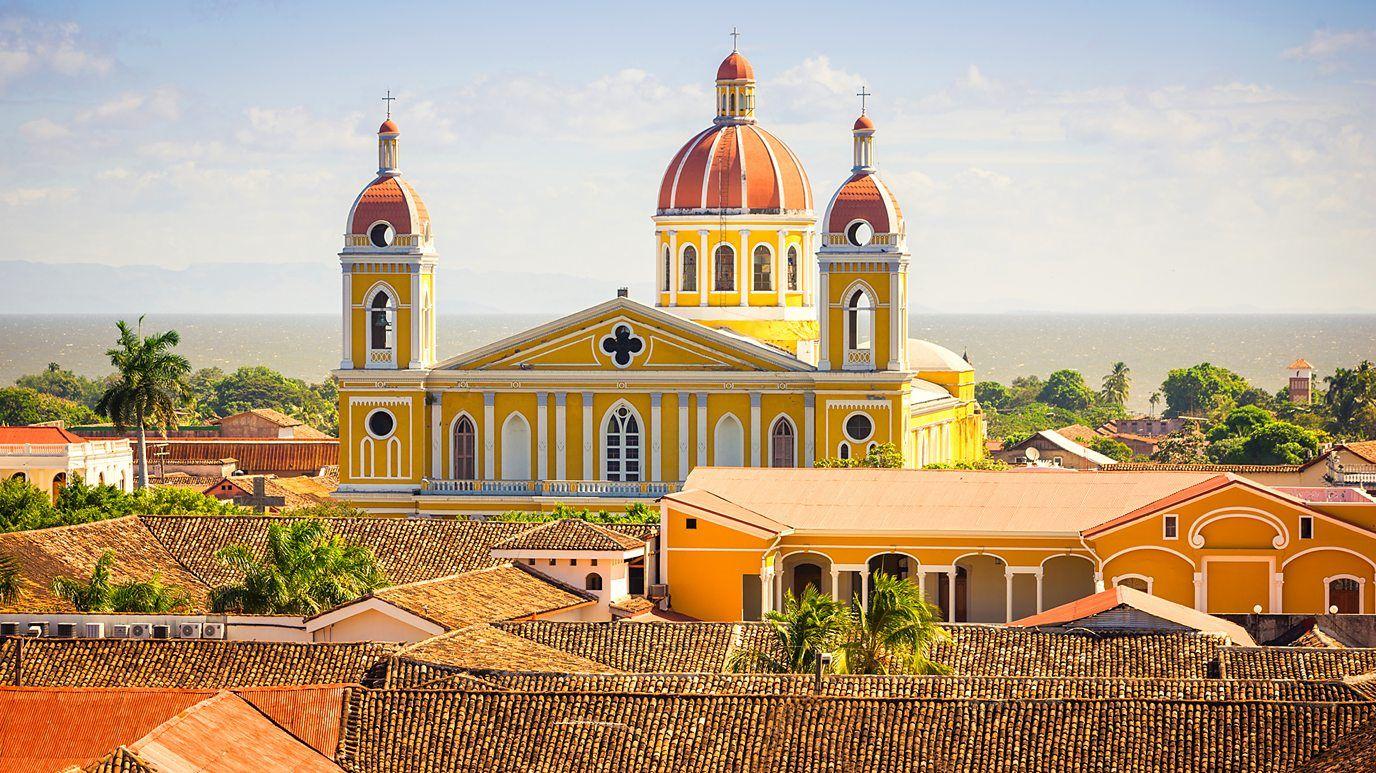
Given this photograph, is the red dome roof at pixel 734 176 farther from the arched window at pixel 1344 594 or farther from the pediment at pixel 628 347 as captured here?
the arched window at pixel 1344 594

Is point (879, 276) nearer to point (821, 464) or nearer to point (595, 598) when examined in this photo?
point (821, 464)

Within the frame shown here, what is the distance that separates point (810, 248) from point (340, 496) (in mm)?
13720

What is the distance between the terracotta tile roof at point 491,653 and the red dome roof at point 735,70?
33.1 m

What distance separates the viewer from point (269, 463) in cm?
9700

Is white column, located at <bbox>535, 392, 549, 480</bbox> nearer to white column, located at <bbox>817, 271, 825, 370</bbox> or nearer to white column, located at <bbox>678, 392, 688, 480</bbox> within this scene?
white column, located at <bbox>678, 392, 688, 480</bbox>

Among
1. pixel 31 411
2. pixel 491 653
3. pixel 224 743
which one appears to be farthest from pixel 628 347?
pixel 31 411

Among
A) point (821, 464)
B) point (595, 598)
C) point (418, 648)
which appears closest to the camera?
point (418, 648)

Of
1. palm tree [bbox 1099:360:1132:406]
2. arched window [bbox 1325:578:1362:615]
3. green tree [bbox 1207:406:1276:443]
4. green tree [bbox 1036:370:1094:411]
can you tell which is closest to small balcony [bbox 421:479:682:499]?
arched window [bbox 1325:578:1362:615]

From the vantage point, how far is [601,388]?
2581 inches

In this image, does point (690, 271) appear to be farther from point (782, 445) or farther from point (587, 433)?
point (782, 445)

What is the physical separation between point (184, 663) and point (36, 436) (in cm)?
4091

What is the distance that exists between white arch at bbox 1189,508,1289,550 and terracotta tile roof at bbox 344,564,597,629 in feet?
35.5

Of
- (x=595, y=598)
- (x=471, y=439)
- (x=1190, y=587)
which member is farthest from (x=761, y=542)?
(x=471, y=439)

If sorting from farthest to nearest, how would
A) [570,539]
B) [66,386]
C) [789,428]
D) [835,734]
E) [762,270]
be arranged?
[66,386], [762,270], [789,428], [570,539], [835,734]
